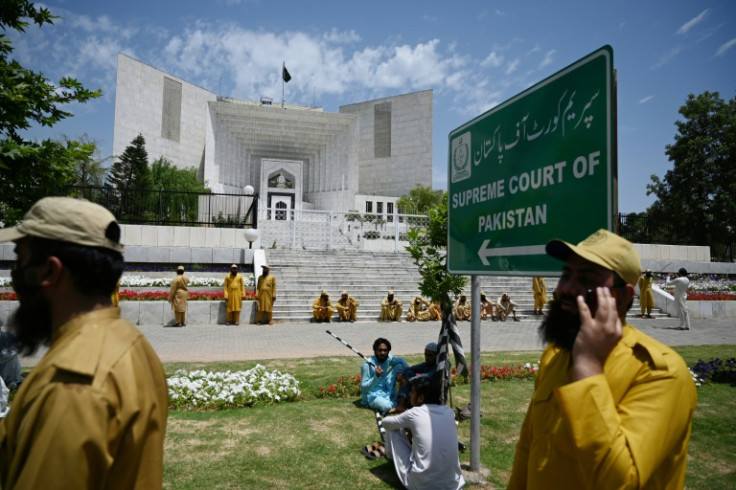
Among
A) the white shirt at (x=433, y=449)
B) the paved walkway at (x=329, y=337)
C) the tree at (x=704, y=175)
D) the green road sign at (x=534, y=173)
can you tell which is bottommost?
the paved walkway at (x=329, y=337)

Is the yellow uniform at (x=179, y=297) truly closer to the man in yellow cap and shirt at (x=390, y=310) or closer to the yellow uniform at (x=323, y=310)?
the yellow uniform at (x=323, y=310)

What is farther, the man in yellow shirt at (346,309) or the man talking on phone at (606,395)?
the man in yellow shirt at (346,309)

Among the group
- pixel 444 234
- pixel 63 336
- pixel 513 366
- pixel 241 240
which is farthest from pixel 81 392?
pixel 241 240

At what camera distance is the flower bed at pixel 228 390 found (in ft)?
17.7

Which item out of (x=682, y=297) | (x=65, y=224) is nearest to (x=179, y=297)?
(x=65, y=224)

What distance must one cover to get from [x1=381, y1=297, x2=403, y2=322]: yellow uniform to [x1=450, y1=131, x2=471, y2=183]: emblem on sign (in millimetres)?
11030

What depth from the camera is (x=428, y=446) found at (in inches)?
131

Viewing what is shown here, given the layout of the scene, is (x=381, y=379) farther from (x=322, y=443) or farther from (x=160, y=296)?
(x=160, y=296)

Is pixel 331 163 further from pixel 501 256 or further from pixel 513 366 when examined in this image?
pixel 501 256

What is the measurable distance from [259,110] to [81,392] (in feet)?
126

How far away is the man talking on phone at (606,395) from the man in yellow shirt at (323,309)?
12.4 meters

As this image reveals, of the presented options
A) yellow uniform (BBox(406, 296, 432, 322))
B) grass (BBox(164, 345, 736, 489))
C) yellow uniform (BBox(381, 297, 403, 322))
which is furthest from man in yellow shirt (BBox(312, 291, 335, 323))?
grass (BBox(164, 345, 736, 489))

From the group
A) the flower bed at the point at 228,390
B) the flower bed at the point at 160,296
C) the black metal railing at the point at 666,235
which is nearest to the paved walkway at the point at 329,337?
the flower bed at the point at 160,296

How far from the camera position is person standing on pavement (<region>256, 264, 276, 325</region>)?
13133 mm
